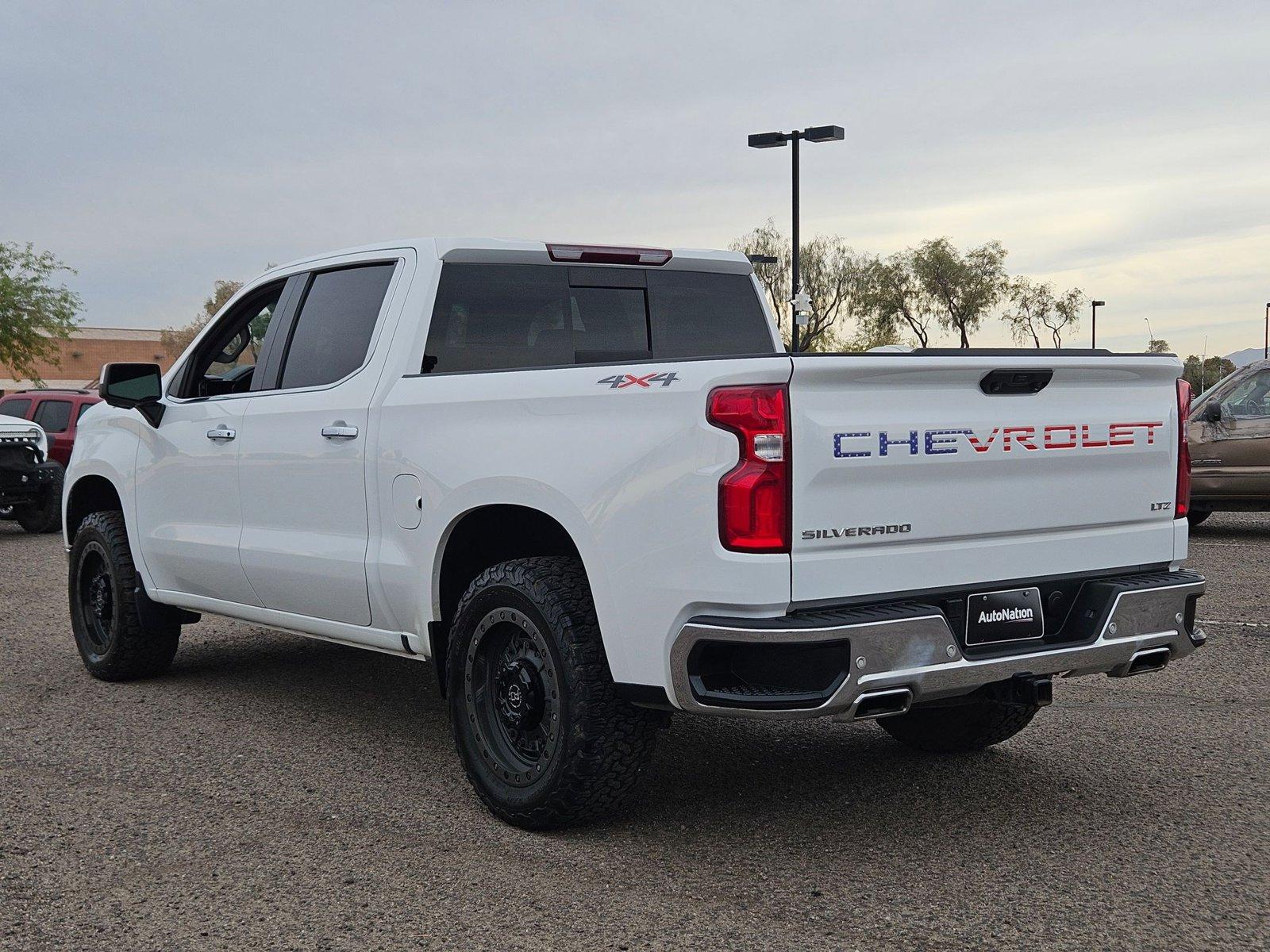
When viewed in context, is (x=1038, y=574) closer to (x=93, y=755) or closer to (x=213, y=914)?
(x=213, y=914)

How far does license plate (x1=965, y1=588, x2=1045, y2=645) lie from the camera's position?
405 cm

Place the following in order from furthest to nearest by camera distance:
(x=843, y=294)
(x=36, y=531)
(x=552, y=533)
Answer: (x=843, y=294)
(x=36, y=531)
(x=552, y=533)

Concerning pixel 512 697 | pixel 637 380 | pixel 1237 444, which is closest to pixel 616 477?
pixel 637 380

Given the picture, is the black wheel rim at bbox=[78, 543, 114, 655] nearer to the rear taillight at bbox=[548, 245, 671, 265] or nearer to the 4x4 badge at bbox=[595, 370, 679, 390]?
the rear taillight at bbox=[548, 245, 671, 265]

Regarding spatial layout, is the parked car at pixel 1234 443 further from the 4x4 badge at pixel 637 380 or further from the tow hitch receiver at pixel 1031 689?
the 4x4 badge at pixel 637 380

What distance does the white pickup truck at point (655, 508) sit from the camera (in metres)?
3.77

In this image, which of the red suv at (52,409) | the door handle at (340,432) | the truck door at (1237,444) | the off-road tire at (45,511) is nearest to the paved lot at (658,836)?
the door handle at (340,432)

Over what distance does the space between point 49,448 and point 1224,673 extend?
633 inches

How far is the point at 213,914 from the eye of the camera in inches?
150

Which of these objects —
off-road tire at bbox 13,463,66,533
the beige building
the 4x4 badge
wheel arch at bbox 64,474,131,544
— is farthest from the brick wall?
the 4x4 badge

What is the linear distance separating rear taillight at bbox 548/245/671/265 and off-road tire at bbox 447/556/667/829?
5.42 ft

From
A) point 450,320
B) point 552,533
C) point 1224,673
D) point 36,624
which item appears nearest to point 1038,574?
point 552,533

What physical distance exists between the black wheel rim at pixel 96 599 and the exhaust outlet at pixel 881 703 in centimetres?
463

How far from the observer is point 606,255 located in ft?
18.9
